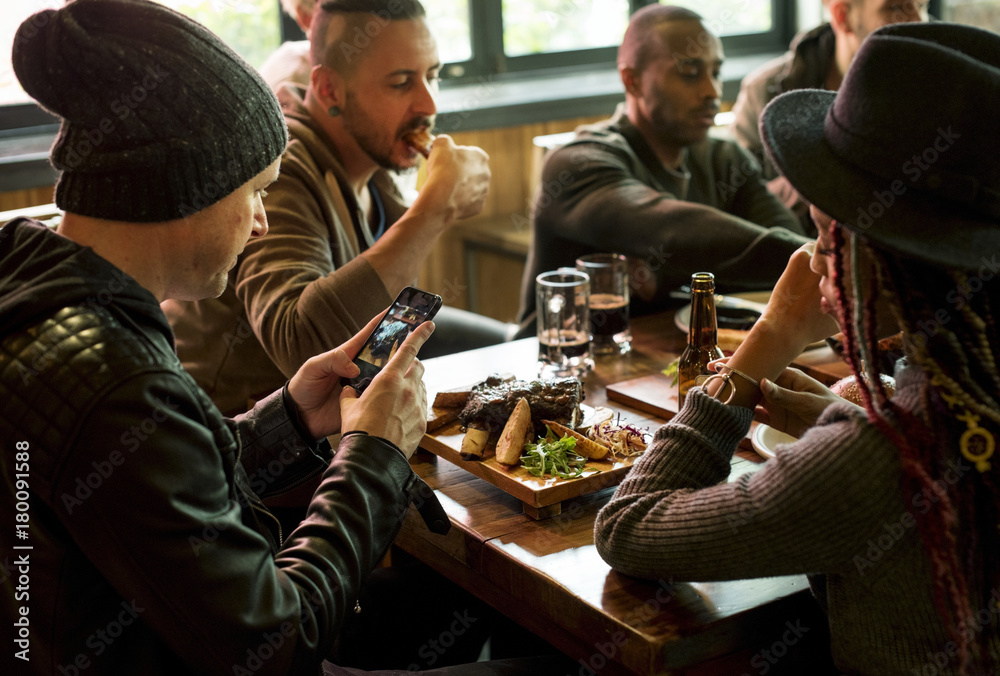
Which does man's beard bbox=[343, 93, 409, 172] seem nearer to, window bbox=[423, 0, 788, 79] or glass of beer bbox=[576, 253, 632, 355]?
glass of beer bbox=[576, 253, 632, 355]

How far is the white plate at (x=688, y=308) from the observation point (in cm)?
191

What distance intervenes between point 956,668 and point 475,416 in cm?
68

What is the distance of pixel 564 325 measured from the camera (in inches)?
71.0

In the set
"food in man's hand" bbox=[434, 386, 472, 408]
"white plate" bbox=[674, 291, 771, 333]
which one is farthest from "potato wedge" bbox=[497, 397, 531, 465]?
"white plate" bbox=[674, 291, 771, 333]

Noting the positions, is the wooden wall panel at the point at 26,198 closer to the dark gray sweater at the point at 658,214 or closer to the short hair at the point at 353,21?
the short hair at the point at 353,21

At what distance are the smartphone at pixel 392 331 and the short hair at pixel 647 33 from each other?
1.62 metres

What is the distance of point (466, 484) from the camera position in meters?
1.34

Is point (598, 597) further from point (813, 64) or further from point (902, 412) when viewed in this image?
Result: point (813, 64)

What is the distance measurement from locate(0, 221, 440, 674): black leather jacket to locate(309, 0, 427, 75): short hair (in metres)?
1.22

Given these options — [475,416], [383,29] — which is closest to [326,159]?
[383,29]

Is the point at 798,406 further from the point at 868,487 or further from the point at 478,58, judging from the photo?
the point at 478,58

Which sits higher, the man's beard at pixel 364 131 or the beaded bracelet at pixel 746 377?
the man's beard at pixel 364 131

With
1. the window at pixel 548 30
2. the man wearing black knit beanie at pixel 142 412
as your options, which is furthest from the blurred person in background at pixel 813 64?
the man wearing black knit beanie at pixel 142 412

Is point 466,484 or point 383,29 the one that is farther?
point 383,29
